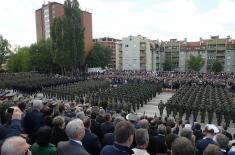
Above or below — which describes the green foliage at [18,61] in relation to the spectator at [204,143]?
above

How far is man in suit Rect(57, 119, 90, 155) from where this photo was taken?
315cm

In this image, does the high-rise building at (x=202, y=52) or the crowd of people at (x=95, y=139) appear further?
the high-rise building at (x=202, y=52)

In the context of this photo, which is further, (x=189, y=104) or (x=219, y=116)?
(x=189, y=104)

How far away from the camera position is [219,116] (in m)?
14.1

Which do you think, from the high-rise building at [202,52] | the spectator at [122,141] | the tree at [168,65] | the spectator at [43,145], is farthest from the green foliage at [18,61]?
the spectator at [122,141]

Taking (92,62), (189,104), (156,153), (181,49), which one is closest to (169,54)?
(181,49)

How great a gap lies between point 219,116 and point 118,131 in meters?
12.8

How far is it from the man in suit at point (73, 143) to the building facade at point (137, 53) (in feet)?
222

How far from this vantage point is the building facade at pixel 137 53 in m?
70.2


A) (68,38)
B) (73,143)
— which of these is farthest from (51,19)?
(73,143)

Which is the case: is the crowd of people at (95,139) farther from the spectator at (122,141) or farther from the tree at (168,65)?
the tree at (168,65)

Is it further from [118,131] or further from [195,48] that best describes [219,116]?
[195,48]

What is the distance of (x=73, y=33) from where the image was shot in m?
42.7

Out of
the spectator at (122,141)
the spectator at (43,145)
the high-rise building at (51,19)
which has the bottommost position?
the spectator at (43,145)
